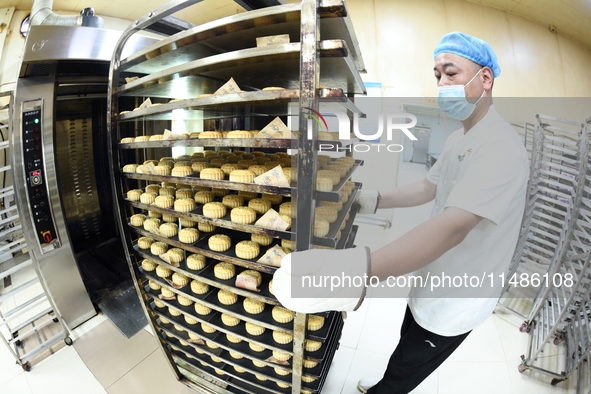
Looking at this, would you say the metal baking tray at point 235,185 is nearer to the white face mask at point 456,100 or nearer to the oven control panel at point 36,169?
the white face mask at point 456,100

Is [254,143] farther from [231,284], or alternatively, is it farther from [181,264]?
[181,264]

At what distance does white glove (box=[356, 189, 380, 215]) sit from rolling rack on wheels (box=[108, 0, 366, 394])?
5cm

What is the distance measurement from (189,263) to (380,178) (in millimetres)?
1055

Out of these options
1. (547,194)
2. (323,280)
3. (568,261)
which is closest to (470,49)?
(323,280)

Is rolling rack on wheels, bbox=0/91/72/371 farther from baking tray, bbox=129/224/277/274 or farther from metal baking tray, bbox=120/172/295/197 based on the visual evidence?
metal baking tray, bbox=120/172/295/197

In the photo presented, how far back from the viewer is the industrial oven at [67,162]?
162 cm

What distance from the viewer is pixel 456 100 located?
0.87 meters

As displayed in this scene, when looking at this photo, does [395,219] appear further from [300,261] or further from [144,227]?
[144,227]

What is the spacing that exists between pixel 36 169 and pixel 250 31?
1948 mm

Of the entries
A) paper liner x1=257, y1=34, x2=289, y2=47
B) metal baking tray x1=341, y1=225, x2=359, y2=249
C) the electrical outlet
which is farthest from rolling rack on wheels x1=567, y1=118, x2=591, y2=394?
paper liner x1=257, y1=34, x2=289, y2=47

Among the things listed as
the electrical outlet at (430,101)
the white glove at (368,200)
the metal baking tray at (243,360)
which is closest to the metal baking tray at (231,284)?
the metal baking tray at (243,360)

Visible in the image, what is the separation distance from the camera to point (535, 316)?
1951 mm

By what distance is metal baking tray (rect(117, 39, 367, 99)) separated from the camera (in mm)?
813

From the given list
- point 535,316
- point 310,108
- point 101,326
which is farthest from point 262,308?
point 535,316
